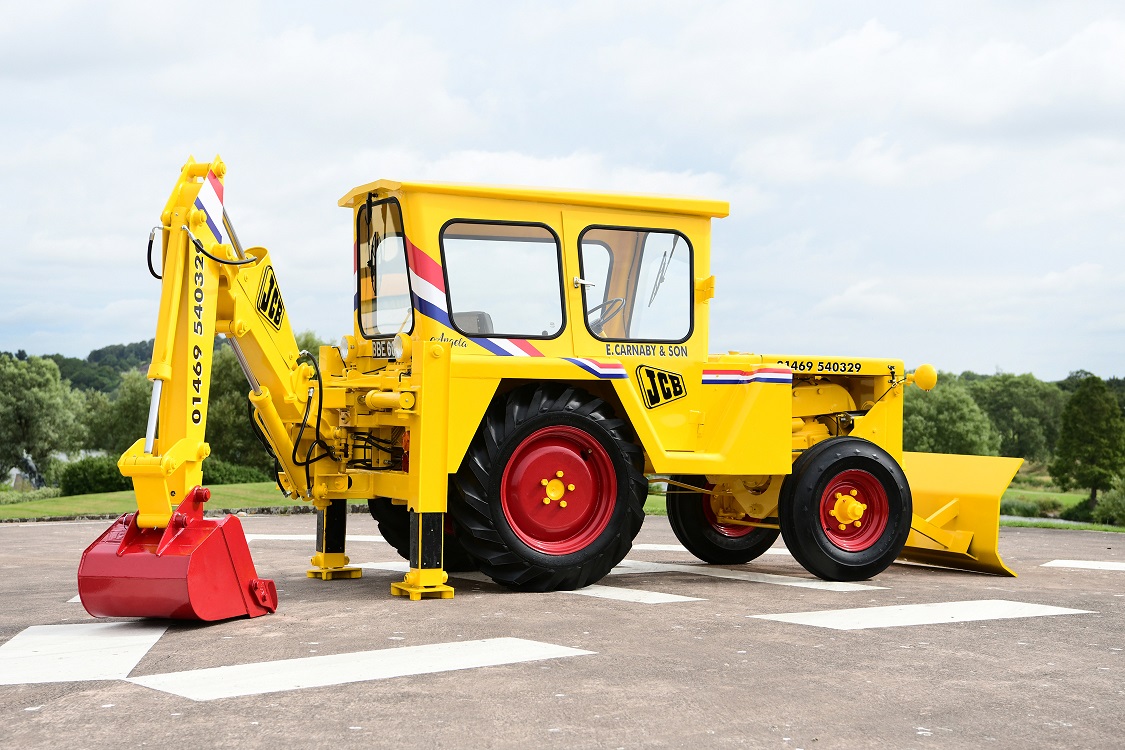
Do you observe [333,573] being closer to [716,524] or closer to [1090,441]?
[716,524]

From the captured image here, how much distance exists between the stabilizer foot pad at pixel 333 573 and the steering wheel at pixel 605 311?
2685 mm

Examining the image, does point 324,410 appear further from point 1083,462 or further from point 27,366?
point 27,366

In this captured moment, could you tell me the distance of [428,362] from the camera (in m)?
8.21

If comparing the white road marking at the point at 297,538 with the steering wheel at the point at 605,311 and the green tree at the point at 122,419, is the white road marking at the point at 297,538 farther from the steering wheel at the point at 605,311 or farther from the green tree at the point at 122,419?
the green tree at the point at 122,419

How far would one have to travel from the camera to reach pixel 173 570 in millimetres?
6852

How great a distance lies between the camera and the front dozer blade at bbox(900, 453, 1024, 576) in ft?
33.9

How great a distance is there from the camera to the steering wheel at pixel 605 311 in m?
9.11

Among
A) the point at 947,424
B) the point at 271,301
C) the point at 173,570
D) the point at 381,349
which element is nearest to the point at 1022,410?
the point at 947,424

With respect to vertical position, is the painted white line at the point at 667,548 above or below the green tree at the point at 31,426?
below

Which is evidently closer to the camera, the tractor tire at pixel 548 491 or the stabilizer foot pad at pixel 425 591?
the stabilizer foot pad at pixel 425 591

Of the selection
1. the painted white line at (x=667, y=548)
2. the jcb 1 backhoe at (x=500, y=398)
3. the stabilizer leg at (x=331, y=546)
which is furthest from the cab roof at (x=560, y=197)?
the painted white line at (x=667, y=548)

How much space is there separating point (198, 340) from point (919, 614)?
477 cm

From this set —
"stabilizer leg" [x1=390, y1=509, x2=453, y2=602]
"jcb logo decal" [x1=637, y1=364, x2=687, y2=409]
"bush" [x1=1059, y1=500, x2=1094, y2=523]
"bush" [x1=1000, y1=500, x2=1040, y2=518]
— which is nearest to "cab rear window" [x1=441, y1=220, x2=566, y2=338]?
"jcb logo decal" [x1=637, y1=364, x2=687, y2=409]

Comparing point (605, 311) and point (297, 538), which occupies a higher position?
point (605, 311)
